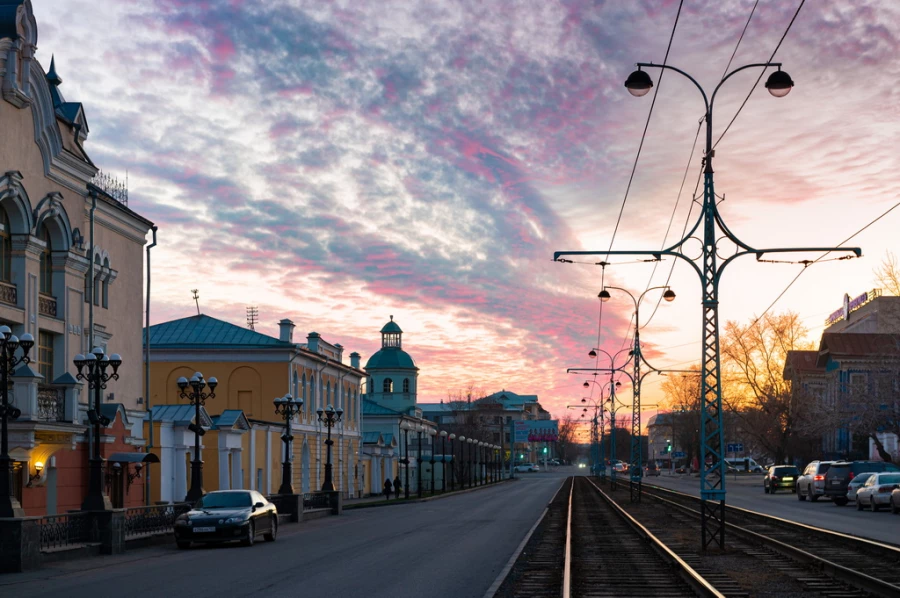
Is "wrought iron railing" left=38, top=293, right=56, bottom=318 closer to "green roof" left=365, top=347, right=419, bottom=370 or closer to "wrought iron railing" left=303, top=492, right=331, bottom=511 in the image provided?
"wrought iron railing" left=303, top=492, right=331, bottom=511

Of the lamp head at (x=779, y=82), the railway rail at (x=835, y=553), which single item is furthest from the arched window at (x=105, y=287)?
the lamp head at (x=779, y=82)

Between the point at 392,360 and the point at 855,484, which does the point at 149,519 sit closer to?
the point at 855,484

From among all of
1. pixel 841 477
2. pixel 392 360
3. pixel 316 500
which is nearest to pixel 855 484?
pixel 841 477

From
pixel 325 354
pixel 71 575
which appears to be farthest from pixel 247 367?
pixel 71 575

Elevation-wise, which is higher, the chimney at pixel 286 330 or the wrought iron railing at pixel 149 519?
the chimney at pixel 286 330

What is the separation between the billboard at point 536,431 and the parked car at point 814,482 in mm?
81910

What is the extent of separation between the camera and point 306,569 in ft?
63.0

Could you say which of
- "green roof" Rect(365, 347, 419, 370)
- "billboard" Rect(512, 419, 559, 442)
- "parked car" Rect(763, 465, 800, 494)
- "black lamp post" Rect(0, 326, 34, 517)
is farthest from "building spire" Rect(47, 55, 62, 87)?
"billboard" Rect(512, 419, 559, 442)

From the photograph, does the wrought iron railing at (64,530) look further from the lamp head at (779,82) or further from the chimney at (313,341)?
the chimney at (313,341)

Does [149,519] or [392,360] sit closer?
[149,519]

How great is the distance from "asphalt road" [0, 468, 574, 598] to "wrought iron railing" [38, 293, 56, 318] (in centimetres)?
1005

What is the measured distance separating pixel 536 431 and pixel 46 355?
344 ft

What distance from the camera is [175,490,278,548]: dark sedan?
25.2 metres

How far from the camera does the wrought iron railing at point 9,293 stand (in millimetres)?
30547
